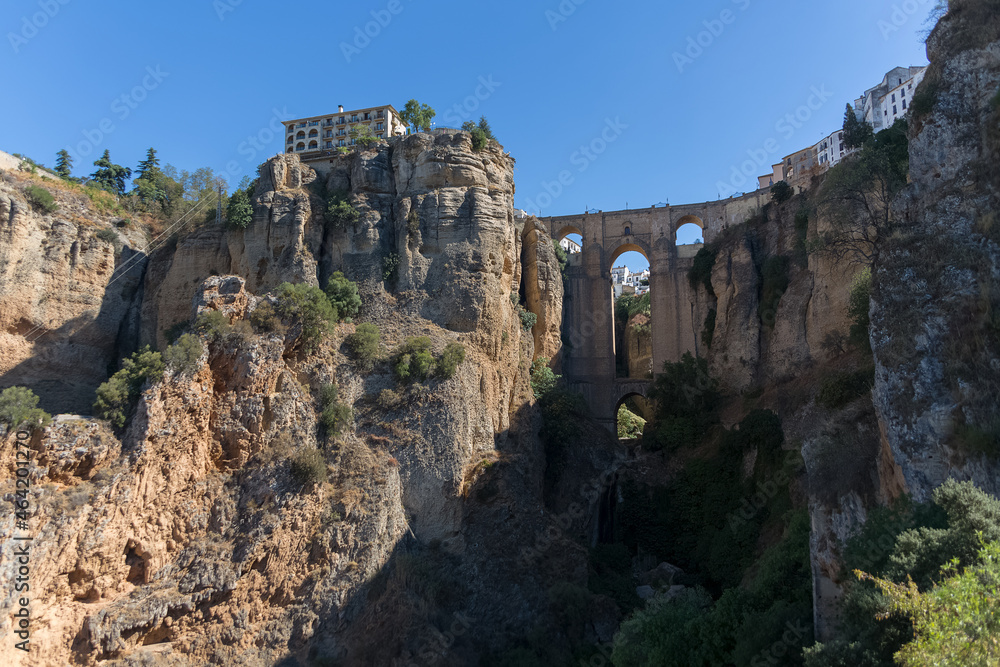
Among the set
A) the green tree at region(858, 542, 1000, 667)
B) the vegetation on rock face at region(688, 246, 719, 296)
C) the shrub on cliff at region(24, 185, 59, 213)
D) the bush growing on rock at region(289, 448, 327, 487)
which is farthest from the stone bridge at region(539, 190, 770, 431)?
the green tree at region(858, 542, 1000, 667)

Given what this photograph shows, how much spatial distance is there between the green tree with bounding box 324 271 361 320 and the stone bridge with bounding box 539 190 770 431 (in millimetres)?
15019

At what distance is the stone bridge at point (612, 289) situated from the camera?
39406 mm

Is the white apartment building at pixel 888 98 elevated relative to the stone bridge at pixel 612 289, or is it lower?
elevated

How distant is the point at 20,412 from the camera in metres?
18.8

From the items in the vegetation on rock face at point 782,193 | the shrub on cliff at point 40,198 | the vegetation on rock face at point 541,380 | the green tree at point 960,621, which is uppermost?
the vegetation on rock face at point 782,193

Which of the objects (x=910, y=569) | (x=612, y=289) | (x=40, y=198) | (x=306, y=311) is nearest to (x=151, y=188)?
(x=40, y=198)

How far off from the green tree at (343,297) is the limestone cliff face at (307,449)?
660 millimetres

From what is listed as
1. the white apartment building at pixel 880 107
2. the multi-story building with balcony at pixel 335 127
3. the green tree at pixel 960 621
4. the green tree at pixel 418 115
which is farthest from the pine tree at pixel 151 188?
the white apartment building at pixel 880 107

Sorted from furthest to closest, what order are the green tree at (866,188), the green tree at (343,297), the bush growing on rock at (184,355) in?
the green tree at (343,297), the green tree at (866,188), the bush growing on rock at (184,355)

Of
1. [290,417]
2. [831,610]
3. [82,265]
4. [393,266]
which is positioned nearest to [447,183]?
[393,266]

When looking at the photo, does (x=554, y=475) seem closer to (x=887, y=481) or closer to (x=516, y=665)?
(x=516, y=665)

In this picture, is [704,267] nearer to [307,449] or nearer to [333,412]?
[333,412]

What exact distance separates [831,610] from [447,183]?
21.0 meters

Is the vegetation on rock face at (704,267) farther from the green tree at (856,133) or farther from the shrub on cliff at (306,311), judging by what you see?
the shrub on cliff at (306,311)
